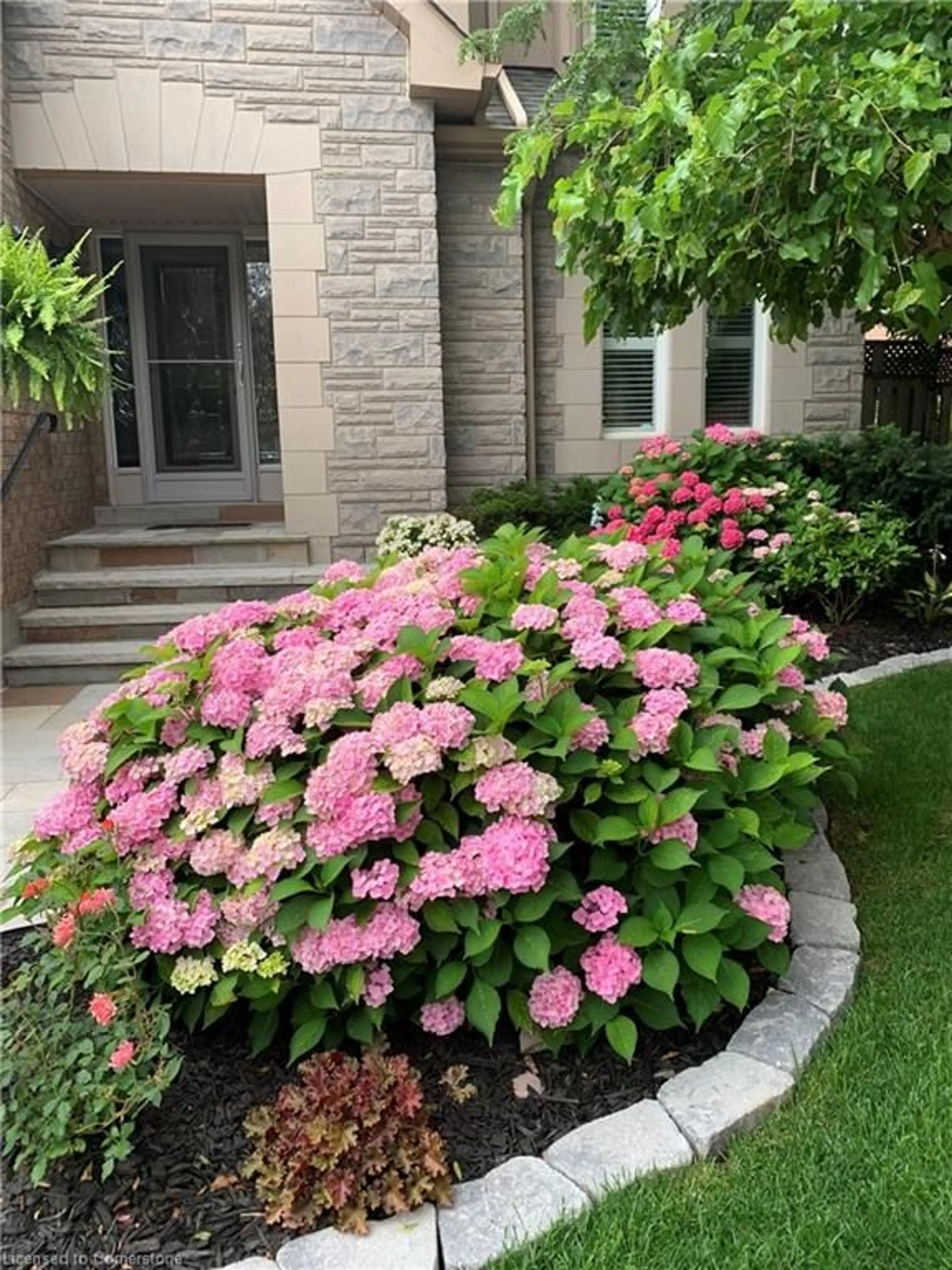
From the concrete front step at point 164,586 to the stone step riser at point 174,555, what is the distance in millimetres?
82

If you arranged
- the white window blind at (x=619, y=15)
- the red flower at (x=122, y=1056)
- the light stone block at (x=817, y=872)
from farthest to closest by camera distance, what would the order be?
the white window blind at (x=619, y=15), the light stone block at (x=817, y=872), the red flower at (x=122, y=1056)

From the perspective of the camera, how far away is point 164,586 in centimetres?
583

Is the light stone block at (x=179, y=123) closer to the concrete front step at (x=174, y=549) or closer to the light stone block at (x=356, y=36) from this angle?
the light stone block at (x=356, y=36)

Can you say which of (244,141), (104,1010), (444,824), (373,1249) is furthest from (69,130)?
(373,1249)

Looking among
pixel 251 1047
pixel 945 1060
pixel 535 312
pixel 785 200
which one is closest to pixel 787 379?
pixel 535 312

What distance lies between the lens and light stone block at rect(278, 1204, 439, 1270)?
4.78 feet

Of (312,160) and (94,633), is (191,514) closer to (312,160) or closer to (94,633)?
(94,633)

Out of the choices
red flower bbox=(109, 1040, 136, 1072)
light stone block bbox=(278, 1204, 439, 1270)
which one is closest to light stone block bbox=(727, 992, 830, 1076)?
light stone block bbox=(278, 1204, 439, 1270)

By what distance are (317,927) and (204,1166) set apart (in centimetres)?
44

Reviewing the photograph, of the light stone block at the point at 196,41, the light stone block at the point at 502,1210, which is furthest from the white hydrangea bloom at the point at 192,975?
the light stone block at the point at 196,41

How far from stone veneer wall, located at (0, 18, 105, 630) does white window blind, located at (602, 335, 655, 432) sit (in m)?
3.72

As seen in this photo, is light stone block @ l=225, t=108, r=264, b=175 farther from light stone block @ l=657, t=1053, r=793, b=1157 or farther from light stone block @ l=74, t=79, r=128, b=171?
light stone block @ l=657, t=1053, r=793, b=1157

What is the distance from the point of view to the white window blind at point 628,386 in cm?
699

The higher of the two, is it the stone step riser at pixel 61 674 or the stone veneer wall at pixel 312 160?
the stone veneer wall at pixel 312 160
